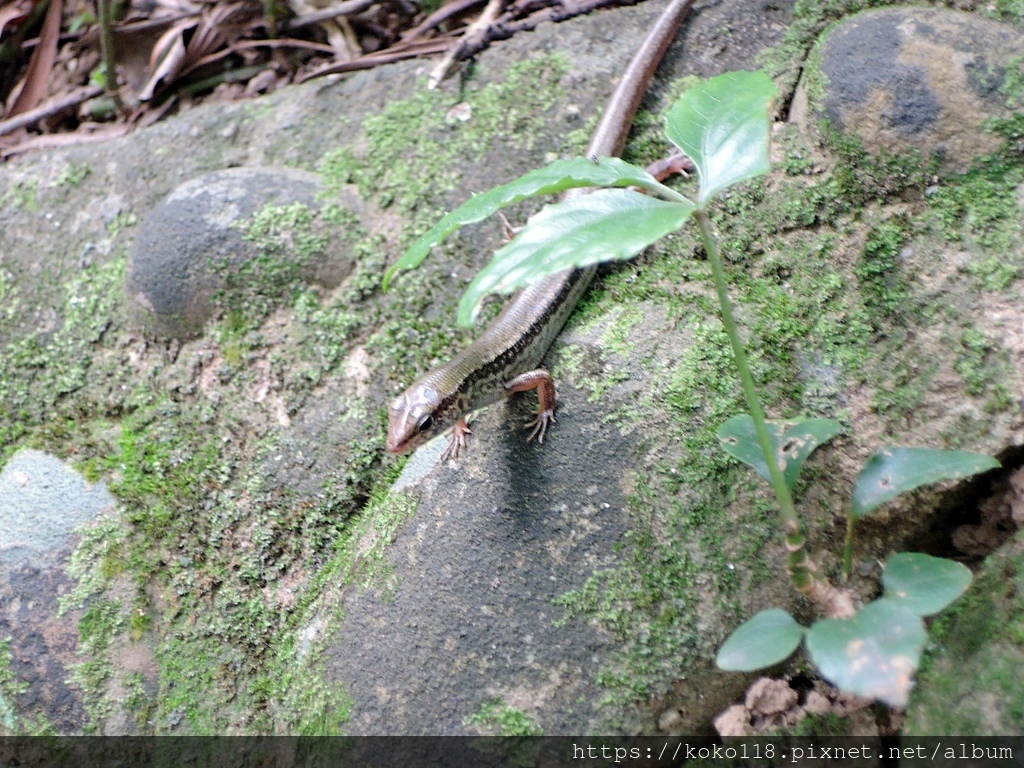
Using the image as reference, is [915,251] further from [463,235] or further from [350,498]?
[350,498]

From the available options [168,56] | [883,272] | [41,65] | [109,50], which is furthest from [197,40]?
[883,272]

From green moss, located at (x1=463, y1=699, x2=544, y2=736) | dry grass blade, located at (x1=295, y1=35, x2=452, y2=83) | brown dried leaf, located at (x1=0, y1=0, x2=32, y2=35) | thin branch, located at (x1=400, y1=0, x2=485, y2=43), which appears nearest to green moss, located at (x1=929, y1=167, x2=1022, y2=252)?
green moss, located at (x1=463, y1=699, x2=544, y2=736)

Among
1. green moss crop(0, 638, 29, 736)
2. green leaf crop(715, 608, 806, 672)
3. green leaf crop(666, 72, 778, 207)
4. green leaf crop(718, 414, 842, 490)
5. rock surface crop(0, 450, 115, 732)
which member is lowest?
green moss crop(0, 638, 29, 736)

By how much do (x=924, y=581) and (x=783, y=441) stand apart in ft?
1.78

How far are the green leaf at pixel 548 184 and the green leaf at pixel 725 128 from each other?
16 centimetres

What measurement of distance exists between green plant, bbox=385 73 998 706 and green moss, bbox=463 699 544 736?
79 cm

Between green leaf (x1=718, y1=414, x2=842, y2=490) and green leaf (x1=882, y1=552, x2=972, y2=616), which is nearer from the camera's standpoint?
green leaf (x1=882, y1=552, x2=972, y2=616)

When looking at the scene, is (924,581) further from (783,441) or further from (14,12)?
(14,12)

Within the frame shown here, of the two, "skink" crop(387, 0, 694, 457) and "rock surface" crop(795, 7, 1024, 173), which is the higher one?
"rock surface" crop(795, 7, 1024, 173)

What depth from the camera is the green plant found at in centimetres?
161

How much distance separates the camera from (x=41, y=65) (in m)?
4.93

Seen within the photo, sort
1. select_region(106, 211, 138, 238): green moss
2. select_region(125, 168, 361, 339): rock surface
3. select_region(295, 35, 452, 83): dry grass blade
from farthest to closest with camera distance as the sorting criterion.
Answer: select_region(295, 35, 452, 83): dry grass blade, select_region(106, 211, 138, 238): green moss, select_region(125, 168, 361, 339): rock surface

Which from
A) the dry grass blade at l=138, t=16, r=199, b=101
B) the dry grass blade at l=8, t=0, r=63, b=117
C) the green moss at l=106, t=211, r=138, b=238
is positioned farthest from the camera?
the dry grass blade at l=8, t=0, r=63, b=117

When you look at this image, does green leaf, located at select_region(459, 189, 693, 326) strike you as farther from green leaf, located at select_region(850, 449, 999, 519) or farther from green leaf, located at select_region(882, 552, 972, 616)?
green leaf, located at select_region(882, 552, 972, 616)
